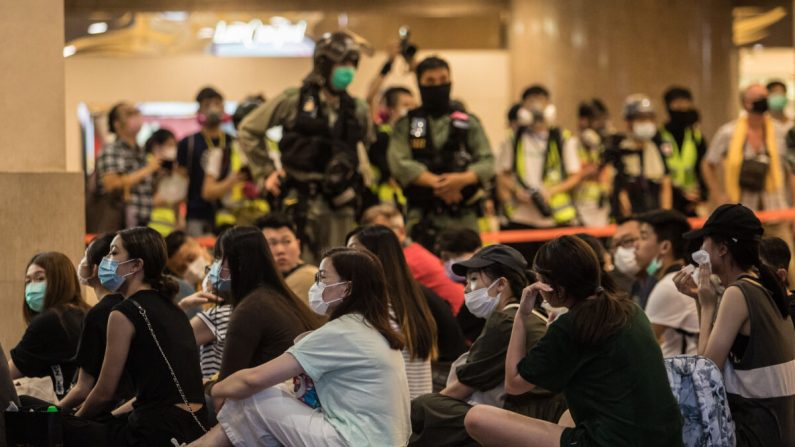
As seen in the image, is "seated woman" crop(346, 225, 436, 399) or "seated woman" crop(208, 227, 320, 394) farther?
"seated woman" crop(346, 225, 436, 399)

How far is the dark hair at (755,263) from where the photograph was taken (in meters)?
6.23

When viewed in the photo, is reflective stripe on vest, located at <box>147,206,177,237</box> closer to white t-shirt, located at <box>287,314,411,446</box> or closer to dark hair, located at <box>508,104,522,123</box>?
dark hair, located at <box>508,104,522,123</box>

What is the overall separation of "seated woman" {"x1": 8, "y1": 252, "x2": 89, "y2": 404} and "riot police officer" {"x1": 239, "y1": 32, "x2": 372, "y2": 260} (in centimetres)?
253

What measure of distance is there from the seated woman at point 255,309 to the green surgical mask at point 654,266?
210cm

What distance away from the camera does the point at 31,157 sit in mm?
8766

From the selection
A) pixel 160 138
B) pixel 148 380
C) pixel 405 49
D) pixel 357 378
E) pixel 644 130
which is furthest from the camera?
pixel 644 130

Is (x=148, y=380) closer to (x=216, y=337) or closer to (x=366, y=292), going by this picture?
(x=216, y=337)

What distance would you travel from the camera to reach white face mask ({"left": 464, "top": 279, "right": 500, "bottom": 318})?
6781 millimetres

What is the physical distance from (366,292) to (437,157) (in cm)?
419

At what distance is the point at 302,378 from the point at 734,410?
1.72 metres

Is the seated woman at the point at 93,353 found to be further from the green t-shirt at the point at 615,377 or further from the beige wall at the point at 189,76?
the beige wall at the point at 189,76

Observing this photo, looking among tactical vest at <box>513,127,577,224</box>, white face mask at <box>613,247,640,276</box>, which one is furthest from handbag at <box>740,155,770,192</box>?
white face mask at <box>613,247,640,276</box>

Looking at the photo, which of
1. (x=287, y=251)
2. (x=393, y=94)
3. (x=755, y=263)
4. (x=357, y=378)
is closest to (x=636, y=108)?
(x=393, y=94)

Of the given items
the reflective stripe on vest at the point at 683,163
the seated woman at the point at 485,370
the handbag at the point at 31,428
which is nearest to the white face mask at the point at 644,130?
the reflective stripe on vest at the point at 683,163
